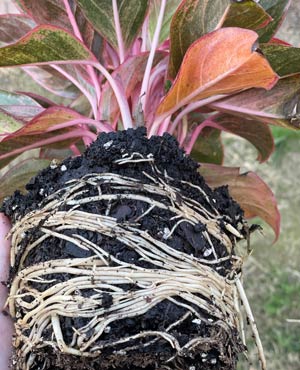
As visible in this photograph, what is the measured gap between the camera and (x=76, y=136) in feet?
3.25

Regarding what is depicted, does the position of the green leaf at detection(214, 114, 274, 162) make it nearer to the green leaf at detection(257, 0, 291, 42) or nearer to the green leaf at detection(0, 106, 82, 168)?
the green leaf at detection(257, 0, 291, 42)

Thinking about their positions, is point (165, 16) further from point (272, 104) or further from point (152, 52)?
point (272, 104)

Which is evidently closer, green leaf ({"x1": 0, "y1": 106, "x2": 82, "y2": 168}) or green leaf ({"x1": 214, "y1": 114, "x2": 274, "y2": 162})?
green leaf ({"x1": 0, "y1": 106, "x2": 82, "y2": 168})

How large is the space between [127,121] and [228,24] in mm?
225

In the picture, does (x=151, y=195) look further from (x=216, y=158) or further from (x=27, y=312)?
(x=216, y=158)

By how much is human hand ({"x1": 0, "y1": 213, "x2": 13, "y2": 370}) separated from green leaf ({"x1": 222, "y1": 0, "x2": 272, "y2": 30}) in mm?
513

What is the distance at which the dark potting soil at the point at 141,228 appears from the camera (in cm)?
75

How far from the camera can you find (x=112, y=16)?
90cm

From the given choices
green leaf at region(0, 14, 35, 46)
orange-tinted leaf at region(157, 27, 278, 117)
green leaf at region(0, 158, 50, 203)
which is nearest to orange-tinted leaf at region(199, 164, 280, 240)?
orange-tinted leaf at region(157, 27, 278, 117)

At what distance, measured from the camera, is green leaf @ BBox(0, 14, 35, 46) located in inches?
42.1

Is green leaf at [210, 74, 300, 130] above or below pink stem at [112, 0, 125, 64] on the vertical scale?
below

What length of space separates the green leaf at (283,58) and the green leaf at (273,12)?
87mm

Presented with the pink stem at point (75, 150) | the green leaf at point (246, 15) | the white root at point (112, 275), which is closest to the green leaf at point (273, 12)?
the green leaf at point (246, 15)

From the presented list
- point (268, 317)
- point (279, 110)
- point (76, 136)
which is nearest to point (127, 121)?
point (76, 136)
